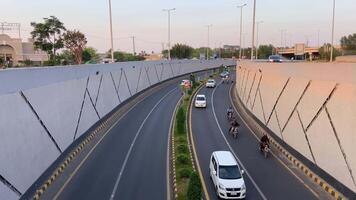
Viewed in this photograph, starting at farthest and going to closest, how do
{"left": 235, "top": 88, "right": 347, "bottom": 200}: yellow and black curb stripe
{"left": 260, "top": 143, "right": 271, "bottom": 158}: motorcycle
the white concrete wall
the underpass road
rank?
1. {"left": 260, "top": 143, "right": 271, "bottom": 158}: motorcycle
2. the underpass road
3. {"left": 235, "top": 88, "right": 347, "bottom": 200}: yellow and black curb stripe
4. the white concrete wall

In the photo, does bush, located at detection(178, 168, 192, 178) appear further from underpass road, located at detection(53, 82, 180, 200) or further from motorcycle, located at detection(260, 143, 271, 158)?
motorcycle, located at detection(260, 143, 271, 158)

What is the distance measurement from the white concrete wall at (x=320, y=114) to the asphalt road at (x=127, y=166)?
8.67 metres

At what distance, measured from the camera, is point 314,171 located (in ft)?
70.7

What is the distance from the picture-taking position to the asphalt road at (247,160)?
63.6 ft

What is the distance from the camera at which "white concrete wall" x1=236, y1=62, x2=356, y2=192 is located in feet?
57.9

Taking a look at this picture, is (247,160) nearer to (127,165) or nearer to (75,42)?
(127,165)

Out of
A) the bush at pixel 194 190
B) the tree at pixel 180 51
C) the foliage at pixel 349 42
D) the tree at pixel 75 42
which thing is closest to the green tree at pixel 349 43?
the foliage at pixel 349 42

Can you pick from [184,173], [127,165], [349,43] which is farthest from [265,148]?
[349,43]

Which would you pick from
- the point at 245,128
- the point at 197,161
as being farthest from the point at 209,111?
the point at 197,161

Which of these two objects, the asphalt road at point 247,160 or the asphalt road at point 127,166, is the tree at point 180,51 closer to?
the asphalt road at point 247,160

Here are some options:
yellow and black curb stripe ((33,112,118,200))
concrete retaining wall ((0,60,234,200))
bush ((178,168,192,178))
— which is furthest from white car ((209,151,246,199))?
concrete retaining wall ((0,60,234,200))

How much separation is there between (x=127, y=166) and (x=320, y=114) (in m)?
11.9

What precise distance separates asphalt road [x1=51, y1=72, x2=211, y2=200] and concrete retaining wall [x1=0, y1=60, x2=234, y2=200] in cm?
207

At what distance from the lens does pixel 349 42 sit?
115 meters
